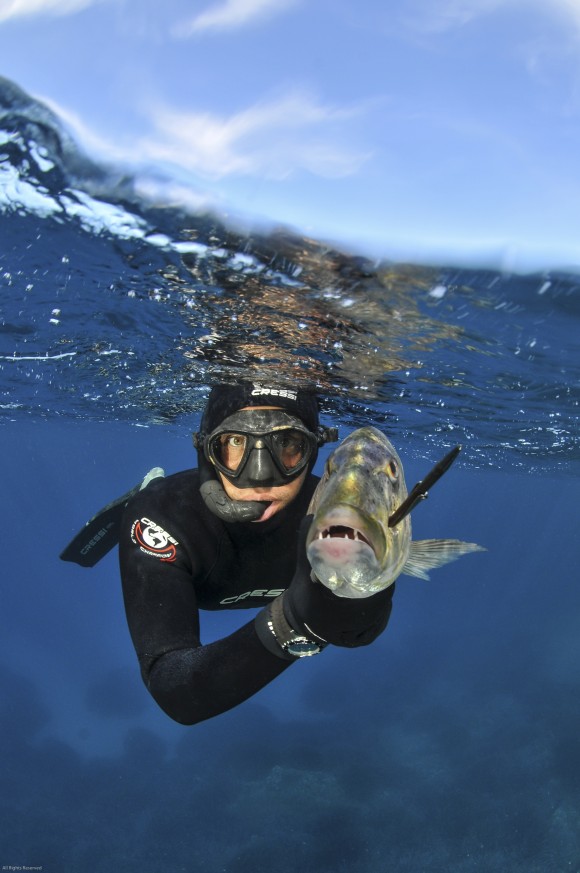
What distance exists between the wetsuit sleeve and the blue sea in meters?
3.43

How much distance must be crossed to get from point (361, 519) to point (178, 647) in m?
Result: 2.22

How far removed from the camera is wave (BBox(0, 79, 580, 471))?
6.02m

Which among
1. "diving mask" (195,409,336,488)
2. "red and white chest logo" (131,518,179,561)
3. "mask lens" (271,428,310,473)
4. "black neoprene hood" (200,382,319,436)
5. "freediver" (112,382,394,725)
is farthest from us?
"black neoprene hood" (200,382,319,436)

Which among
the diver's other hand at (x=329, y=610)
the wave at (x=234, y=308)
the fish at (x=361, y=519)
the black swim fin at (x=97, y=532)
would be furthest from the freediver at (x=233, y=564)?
the black swim fin at (x=97, y=532)

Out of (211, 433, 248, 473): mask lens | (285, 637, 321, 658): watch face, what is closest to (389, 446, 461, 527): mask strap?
(285, 637, 321, 658): watch face

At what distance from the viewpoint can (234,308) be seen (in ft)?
27.1

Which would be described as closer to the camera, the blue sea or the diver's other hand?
the diver's other hand

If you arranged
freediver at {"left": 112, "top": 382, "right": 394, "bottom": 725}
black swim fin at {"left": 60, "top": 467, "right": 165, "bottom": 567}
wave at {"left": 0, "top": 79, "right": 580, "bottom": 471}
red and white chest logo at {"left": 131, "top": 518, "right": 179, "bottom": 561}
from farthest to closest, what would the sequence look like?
black swim fin at {"left": 60, "top": 467, "right": 165, "bottom": 567}, wave at {"left": 0, "top": 79, "right": 580, "bottom": 471}, red and white chest logo at {"left": 131, "top": 518, "right": 179, "bottom": 561}, freediver at {"left": 112, "top": 382, "right": 394, "bottom": 725}

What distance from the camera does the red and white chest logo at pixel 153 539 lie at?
4.50 m

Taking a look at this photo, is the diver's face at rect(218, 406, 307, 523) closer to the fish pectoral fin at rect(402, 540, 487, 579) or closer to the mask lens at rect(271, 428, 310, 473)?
the mask lens at rect(271, 428, 310, 473)

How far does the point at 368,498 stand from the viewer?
2066mm

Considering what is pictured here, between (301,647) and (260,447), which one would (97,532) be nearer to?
(260,447)

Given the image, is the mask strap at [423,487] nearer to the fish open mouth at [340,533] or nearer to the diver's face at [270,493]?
the fish open mouth at [340,533]

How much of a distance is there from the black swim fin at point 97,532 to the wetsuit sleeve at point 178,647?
3328mm
